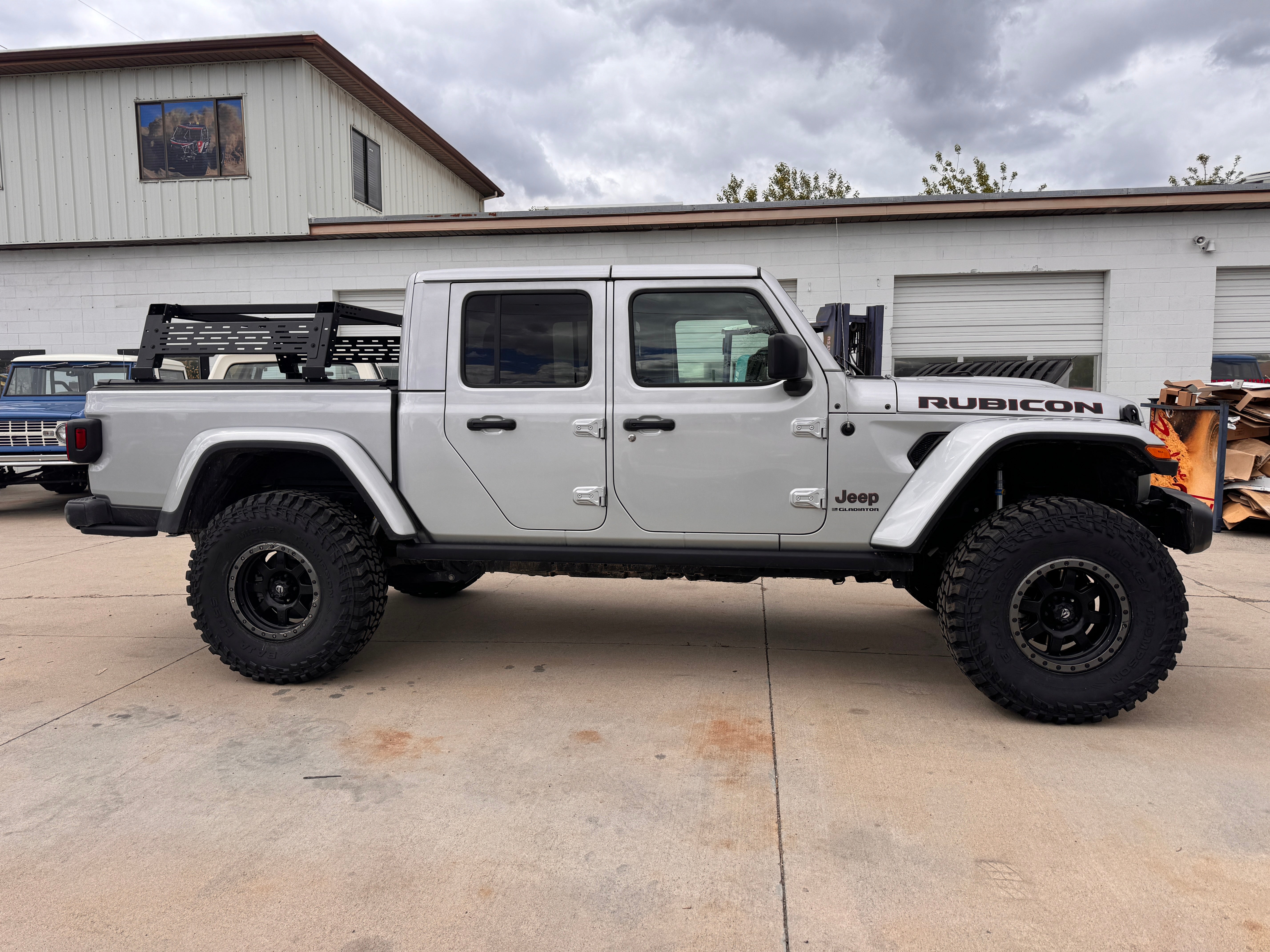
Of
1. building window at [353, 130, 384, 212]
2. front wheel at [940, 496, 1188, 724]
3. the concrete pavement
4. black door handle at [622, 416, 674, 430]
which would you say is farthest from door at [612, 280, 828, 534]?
building window at [353, 130, 384, 212]

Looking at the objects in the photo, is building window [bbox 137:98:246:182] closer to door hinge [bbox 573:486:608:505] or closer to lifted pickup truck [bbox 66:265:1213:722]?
lifted pickup truck [bbox 66:265:1213:722]

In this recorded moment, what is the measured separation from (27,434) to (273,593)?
7.35 metres

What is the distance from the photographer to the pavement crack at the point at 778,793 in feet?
7.38

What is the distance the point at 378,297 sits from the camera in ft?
43.3

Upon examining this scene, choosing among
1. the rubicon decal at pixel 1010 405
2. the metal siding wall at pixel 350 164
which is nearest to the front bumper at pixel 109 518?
the rubicon decal at pixel 1010 405

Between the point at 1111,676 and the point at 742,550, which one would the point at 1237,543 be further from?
the point at 742,550

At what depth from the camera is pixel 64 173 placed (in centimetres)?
1419

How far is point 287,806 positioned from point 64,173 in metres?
15.4

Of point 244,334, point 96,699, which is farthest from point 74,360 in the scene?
point 96,699

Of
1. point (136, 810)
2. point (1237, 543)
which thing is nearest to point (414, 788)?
point (136, 810)

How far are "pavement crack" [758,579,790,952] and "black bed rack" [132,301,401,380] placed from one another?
2423mm

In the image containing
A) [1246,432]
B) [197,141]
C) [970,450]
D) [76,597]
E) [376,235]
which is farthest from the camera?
[197,141]

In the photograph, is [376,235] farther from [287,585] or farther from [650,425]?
[650,425]

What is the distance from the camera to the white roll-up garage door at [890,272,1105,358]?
38.6 ft
